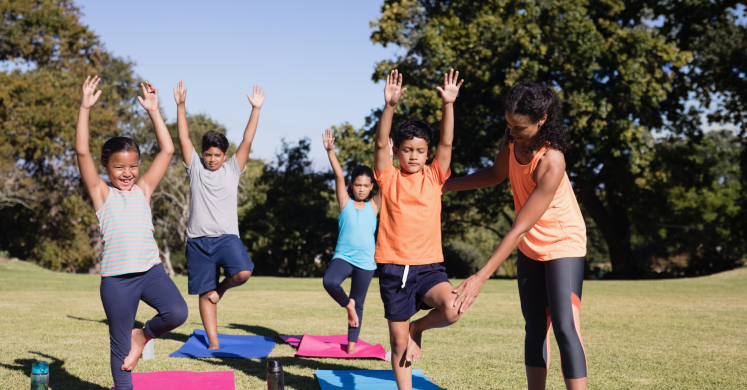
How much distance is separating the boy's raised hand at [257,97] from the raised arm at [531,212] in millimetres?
3367

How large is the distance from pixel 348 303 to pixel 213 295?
1.39m

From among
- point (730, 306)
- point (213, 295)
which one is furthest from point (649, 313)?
point (213, 295)

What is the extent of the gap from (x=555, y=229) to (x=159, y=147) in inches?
113

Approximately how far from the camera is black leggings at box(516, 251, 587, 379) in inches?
140

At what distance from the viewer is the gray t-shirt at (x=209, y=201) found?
20.2 ft

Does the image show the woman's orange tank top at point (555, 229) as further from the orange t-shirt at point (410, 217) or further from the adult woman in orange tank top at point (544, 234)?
the orange t-shirt at point (410, 217)

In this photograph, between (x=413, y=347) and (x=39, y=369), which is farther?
(x=413, y=347)

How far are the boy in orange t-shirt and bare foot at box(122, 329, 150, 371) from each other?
5.83ft

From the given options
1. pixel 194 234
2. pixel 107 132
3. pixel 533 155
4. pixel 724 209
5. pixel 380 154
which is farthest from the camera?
pixel 724 209

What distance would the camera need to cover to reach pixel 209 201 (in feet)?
20.2

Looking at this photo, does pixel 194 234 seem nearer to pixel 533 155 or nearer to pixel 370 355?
pixel 370 355

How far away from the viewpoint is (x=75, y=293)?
1314 centimetres

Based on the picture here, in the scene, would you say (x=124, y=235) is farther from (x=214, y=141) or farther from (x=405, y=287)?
(x=214, y=141)

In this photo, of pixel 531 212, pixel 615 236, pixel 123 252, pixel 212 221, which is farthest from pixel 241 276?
pixel 615 236
